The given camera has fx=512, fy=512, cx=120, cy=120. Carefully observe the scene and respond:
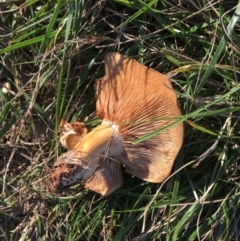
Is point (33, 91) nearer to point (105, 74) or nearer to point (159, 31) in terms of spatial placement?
point (105, 74)

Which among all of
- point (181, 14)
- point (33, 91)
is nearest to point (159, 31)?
point (181, 14)

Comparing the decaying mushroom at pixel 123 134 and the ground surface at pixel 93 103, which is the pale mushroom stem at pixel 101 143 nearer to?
the decaying mushroom at pixel 123 134

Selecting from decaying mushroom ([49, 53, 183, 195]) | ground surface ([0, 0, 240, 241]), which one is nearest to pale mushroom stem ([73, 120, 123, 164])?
decaying mushroom ([49, 53, 183, 195])

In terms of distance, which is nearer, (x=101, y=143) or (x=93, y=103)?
(x=101, y=143)

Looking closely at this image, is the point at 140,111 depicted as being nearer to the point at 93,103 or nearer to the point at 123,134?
the point at 123,134

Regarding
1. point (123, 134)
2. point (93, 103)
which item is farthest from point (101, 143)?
point (93, 103)

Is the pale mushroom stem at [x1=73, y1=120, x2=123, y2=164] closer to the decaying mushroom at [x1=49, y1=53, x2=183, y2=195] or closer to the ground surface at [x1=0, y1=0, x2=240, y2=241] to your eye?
the decaying mushroom at [x1=49, y1=53, x2=183, y2=195]

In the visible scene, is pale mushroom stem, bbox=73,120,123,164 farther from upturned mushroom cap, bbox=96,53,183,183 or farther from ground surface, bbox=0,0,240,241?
ground surface, bbox=0,0,240,241
